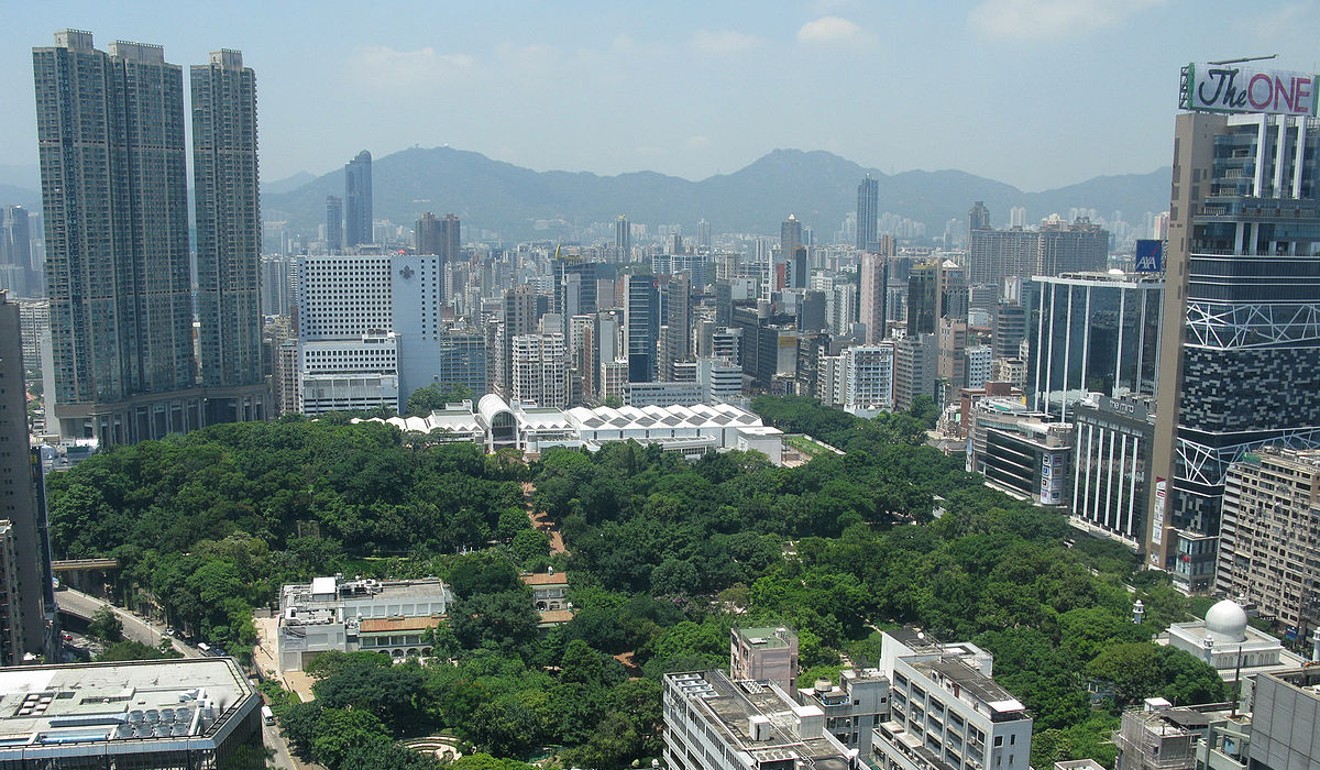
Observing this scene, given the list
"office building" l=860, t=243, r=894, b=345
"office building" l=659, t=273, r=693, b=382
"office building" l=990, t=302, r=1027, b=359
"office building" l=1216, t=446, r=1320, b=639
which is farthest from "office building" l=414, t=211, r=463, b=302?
"office building" l=1216, t=446, r=1320, b=639

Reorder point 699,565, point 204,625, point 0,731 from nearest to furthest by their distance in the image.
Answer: point 0,731 → point 204,625 → point 699,565

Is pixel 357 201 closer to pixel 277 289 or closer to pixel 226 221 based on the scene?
pixel 277 289

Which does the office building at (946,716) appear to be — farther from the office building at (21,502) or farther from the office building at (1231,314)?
the office building at (21,502)

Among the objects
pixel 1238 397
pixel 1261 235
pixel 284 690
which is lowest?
pixel 284 690

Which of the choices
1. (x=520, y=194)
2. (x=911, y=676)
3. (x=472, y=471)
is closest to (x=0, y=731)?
(x=911, y=676)

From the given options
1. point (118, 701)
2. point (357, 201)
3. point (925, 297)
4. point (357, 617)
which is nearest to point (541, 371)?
point (925, 297)

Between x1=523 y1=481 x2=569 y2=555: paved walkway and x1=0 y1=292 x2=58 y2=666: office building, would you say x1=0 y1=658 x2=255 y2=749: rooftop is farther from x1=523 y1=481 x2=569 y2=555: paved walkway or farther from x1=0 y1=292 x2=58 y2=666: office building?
x1=523 y1=481 x2=569 y2=555: paved walkway

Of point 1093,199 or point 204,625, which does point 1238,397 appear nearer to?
point 204,625
